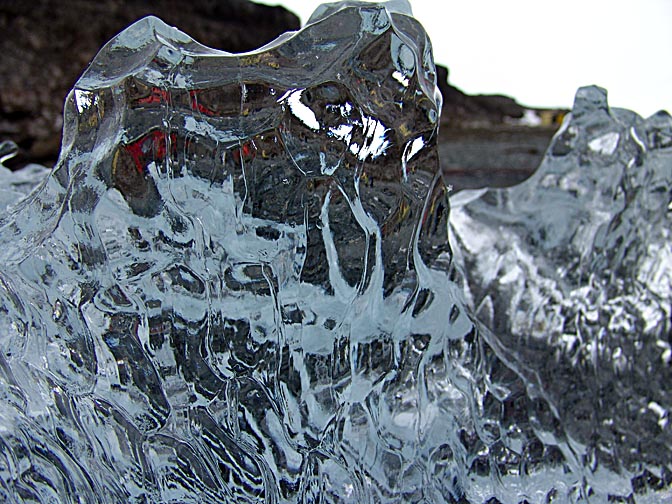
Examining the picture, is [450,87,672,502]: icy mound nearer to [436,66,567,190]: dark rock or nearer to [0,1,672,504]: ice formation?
[0,1,672,504]: ice formation

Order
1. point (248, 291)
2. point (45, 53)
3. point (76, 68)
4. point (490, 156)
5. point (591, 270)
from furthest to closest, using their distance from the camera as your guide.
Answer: point (76, 68), point (45, 53), point (490, 156), point (591, 270), point (248, 291)

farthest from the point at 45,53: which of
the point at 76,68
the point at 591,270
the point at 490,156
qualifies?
the point at 591,270

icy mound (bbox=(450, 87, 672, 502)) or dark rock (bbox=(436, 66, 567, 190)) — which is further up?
icy mound (bbox=(450, 87, 672, 502))

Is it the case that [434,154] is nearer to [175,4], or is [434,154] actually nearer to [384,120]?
[384,120]

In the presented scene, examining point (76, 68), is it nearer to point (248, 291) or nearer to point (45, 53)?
point (45, 53)

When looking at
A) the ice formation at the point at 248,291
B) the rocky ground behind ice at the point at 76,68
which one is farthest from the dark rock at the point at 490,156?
the ice formation at the point at 248,291

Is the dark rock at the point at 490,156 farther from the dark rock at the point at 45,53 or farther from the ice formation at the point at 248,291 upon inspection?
the ice formation at the point at 248,291

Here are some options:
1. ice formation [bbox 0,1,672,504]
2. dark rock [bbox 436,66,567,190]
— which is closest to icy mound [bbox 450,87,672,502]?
ice formation [bbox 0,1,672,504]
